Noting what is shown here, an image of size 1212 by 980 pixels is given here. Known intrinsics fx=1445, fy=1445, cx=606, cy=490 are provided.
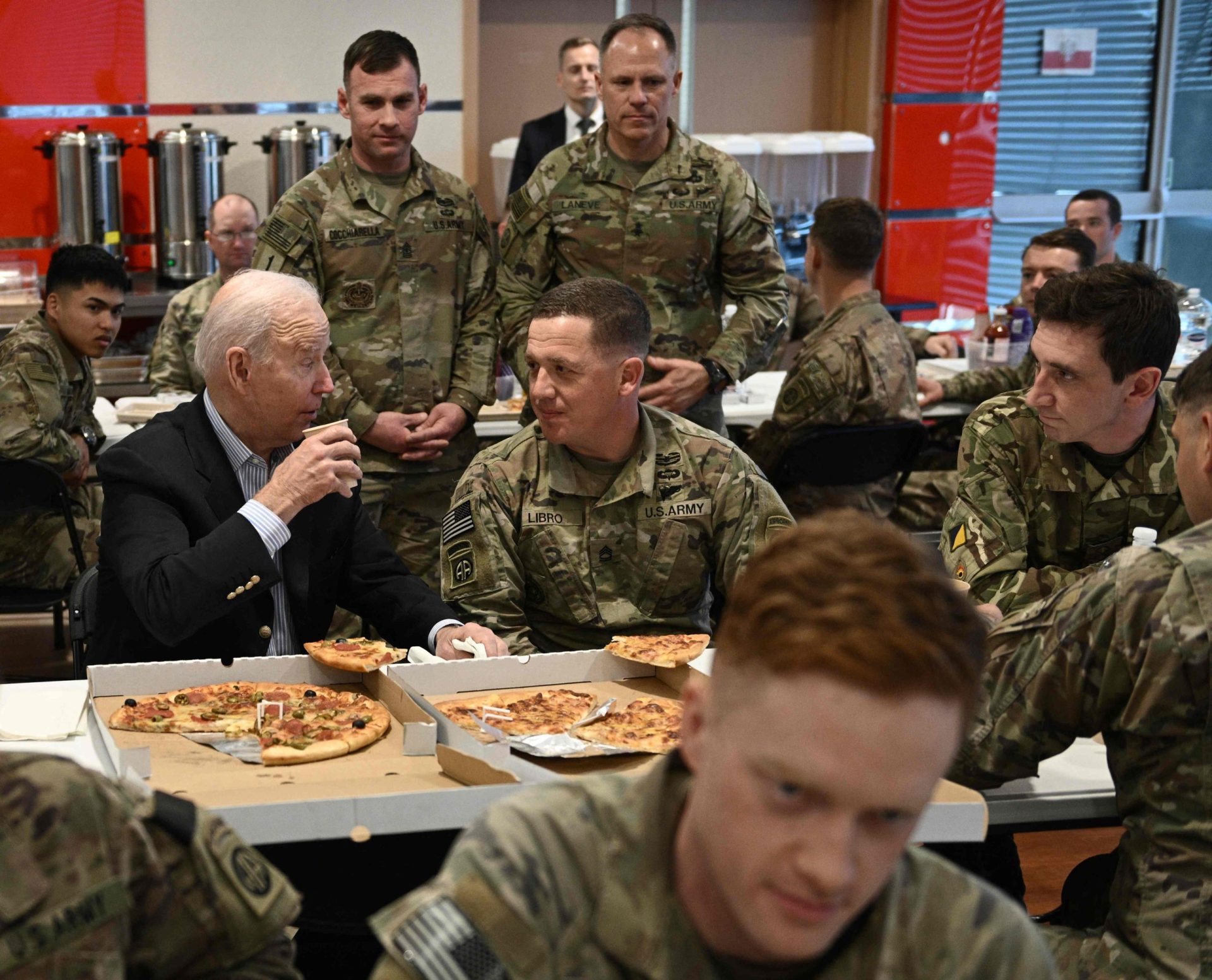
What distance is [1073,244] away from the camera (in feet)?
17.9

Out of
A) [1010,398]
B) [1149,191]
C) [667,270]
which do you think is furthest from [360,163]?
[1149,191]

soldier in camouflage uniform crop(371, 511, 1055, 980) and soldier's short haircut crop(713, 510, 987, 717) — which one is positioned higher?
soldier's short haircut crop(713, 510, 987, 717)

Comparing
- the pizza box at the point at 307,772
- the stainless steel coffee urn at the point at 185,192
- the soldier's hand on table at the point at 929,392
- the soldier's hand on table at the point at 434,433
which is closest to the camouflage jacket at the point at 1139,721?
the pizza box at the point at 307,772

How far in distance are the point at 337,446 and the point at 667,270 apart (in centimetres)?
175

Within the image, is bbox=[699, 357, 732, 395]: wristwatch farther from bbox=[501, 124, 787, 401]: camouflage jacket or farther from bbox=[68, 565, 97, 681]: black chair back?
bbox=[68, 565, 97, 681]: black chair back

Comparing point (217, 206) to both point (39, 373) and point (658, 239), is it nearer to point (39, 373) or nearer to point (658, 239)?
point (39, 373)

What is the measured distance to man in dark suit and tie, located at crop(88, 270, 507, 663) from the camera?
2.41m

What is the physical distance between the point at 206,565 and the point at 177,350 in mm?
3243

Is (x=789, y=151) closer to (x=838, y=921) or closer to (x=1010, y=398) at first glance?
(x=1010, y=398)

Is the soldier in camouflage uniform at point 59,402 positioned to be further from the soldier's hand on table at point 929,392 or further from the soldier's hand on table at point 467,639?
the soldier's hand on table at point 929,392

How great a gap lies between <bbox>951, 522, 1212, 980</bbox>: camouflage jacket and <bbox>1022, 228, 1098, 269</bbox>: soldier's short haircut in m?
3.87

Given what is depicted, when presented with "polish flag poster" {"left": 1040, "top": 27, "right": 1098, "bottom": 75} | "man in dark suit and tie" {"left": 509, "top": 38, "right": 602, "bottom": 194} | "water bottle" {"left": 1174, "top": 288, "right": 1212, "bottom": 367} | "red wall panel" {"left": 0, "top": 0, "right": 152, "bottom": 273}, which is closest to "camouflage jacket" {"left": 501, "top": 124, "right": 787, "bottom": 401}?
"water bottle" {"left": 1174, "top": 288, "right": 1212, "bottom": 367}

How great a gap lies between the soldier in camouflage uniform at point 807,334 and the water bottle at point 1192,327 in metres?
0.89

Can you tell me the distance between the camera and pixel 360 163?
160 inches
